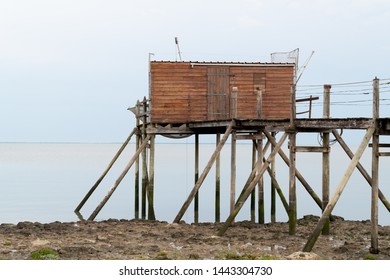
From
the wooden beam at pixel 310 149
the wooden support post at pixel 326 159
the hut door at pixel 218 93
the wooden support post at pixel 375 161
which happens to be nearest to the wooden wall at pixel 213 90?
the hut door at pixel 218 93

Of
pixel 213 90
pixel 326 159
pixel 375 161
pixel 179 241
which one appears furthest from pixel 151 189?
pixel 375 161

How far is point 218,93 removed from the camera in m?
29.6

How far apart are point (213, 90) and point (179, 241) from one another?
8.98 m

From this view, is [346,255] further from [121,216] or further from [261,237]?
[121,216]

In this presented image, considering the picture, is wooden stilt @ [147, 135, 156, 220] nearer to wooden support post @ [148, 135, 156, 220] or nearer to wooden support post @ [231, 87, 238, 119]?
wooden support post @ [148, 135, 156, 220]

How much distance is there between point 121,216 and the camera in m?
44.8

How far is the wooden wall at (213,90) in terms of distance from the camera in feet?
95.9

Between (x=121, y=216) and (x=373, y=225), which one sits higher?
(x=373, y=225)

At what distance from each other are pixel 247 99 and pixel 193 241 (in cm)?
928

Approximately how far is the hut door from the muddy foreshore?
5123mm

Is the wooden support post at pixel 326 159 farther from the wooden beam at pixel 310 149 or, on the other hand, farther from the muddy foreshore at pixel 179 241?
the muddy foreshore at pixel 179 241
